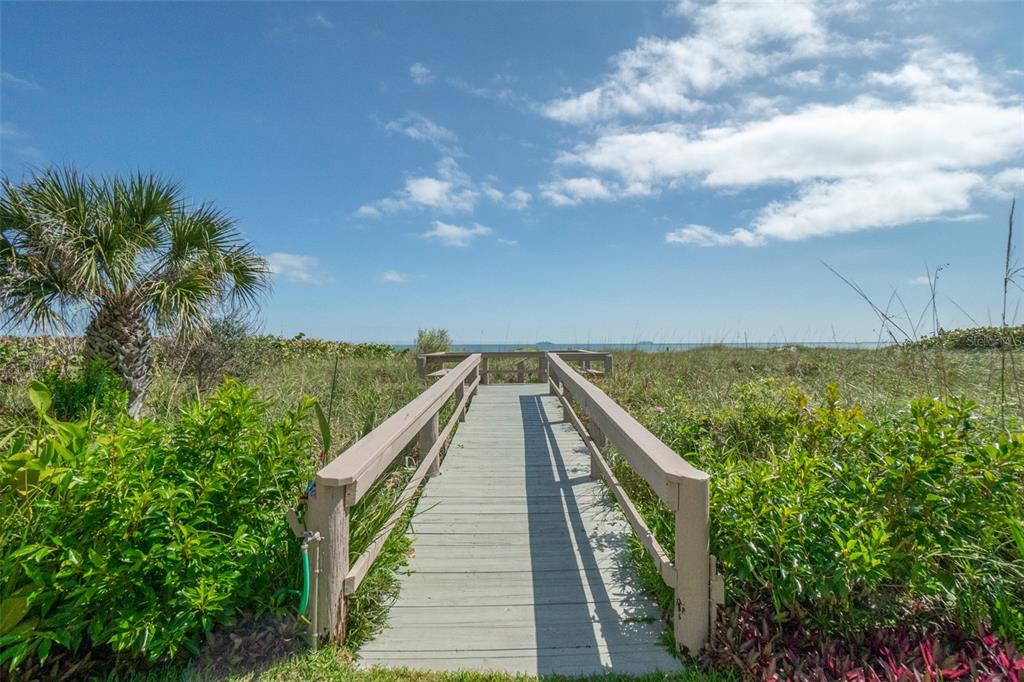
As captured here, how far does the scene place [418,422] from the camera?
3.42 metres

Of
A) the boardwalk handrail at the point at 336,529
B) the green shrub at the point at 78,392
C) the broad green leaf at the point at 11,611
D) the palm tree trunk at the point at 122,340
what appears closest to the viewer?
the broad green leaf at the point at 11,611

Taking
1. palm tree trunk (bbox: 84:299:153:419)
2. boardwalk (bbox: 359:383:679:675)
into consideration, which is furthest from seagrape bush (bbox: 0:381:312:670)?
palm tree trunk (bbox: 84:299:153:419)

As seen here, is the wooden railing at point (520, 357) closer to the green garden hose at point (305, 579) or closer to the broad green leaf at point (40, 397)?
the broad green leaf at point (40, 397)

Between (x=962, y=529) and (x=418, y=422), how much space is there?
2.94 meters

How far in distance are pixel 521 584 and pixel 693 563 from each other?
1137 millimetres

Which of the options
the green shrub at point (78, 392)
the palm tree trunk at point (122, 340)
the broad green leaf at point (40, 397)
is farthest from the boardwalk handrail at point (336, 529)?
the palm tree trunk at point (122, 340)

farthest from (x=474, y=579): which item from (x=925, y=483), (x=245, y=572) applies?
(x=925, y=483)

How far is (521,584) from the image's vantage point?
281cm

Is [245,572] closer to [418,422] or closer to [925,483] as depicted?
[418,422]

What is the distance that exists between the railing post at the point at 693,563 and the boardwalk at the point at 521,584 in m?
0.22

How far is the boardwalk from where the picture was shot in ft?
7.39

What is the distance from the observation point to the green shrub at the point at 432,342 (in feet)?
49.4

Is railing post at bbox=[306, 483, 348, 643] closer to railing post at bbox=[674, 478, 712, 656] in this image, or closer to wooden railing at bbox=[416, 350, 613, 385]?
railing post at bbox=[674, 478, 712, 656]

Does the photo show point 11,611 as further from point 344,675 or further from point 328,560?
point 344,675
